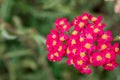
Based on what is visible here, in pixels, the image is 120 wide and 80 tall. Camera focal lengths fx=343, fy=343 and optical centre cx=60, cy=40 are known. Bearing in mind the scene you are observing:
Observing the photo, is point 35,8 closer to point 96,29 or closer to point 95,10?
point 95,10

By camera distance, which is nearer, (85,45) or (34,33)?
(85,45)

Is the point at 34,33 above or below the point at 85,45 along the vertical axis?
above

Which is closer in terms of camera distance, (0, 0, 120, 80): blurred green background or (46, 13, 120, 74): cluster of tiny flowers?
A: (46, 13, 120, 74): cluster of tiny flowers

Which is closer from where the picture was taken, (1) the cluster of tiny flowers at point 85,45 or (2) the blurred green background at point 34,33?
(1) the cluster of tiny flowers at point 85,45

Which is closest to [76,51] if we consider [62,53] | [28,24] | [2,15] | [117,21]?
[62,53]
